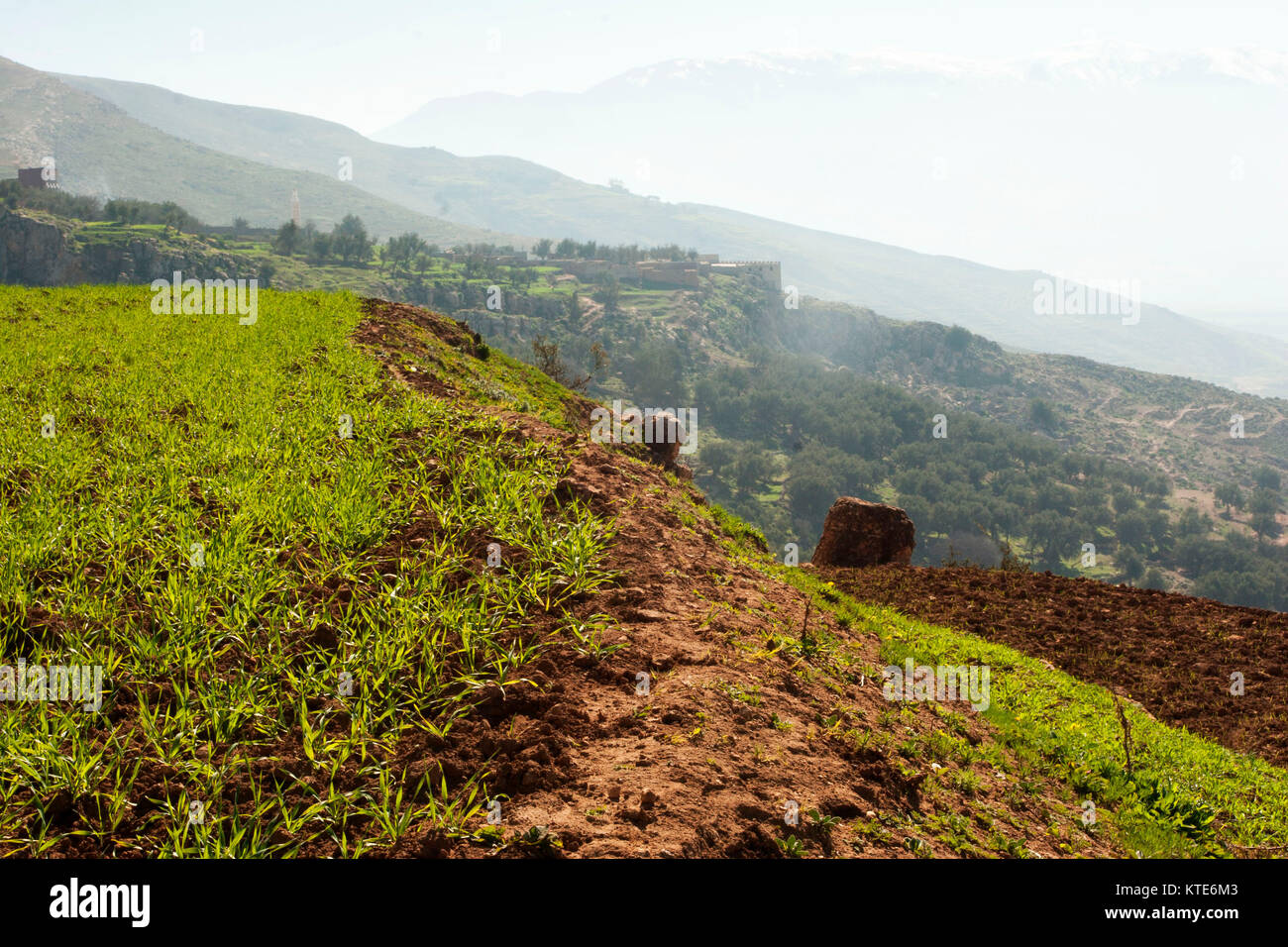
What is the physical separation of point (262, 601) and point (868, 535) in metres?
13.8

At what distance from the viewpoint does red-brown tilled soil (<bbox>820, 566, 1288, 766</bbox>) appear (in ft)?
31.9

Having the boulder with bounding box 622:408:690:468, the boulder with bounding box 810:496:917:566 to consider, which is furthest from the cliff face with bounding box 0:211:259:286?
the boulder with bounding box 810:496:917:566

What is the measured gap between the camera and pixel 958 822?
514cm

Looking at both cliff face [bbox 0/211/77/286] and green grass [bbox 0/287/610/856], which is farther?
cliff face [bbox 0/211/77/286]

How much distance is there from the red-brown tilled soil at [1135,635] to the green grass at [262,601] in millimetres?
7725

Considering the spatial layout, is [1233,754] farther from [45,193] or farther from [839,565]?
[45,193]

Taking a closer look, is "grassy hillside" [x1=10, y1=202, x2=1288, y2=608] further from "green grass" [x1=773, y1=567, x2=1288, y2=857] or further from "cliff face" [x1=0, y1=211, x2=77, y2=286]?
"green grass" [x1=773, y1=567, x2=1288, y2=857]

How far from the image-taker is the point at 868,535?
17172 millimetres

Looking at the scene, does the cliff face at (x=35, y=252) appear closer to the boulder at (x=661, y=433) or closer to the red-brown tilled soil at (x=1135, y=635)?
the boulder at (x=661, y=433)

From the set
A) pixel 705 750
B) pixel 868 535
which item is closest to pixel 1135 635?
pixel 868 535

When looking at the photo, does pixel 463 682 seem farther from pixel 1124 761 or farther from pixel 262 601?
pixel 1124 761

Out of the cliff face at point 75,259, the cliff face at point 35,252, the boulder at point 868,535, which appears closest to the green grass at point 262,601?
the boulder at point 868,535

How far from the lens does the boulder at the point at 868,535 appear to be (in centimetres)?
1714

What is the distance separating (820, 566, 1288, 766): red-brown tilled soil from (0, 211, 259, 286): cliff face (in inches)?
4532
